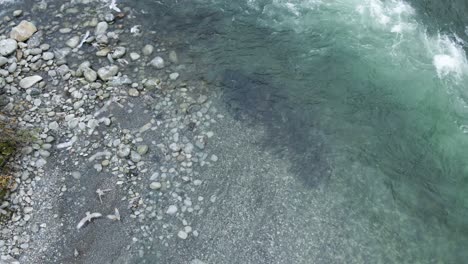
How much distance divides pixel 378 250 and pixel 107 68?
24.2 feet

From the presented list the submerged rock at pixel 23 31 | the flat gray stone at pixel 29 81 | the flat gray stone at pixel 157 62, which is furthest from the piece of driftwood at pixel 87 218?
the submerged rock at pixel 23 31

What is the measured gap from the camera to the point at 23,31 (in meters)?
11.9

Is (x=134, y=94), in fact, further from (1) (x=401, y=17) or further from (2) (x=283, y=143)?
(1) (x=401, y=17)

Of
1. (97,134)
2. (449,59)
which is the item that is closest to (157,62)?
(97,134)

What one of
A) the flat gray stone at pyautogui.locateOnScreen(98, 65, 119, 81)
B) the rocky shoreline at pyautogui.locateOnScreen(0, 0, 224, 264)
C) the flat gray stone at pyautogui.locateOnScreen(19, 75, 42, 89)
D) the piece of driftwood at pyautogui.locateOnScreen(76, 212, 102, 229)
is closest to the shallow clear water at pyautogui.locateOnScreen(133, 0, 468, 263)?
the rocky shoreline at pyautogui.locateOnScreen(0, 0, 224, 264)

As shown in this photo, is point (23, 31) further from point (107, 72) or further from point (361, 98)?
point (361, 98)

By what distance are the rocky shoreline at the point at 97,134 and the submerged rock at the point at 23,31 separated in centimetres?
2

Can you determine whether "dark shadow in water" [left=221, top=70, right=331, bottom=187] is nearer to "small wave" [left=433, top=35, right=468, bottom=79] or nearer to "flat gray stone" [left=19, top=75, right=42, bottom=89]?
"small wave" [left=433, top=35, right=468, bottom=79]

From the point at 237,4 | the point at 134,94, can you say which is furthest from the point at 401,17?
the point at 134,94

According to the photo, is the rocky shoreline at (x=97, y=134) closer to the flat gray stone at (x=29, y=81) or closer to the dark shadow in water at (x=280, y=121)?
the flat gray stone at (x=29, y=81)

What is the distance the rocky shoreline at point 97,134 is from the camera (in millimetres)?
9133

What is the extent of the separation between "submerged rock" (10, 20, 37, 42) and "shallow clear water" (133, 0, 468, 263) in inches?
109

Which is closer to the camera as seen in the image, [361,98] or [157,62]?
[361,98]

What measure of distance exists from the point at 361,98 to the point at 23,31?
862cm
